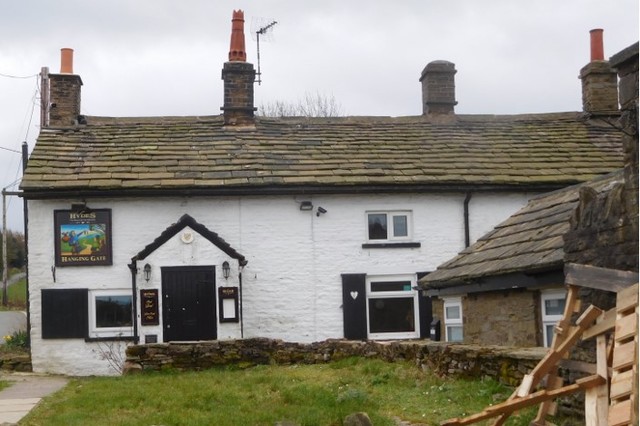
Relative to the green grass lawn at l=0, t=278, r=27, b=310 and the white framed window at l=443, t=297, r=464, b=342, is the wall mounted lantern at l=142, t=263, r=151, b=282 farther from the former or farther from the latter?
the green grass lawn at l=0, t=278, r=27, b=310

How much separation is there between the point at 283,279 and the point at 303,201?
1.91 meters

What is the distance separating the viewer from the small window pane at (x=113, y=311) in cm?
1958

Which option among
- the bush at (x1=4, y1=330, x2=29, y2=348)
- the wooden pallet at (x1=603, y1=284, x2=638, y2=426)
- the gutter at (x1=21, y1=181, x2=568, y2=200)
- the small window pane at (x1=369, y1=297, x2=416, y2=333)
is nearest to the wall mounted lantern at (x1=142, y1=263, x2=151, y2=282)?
the gutter at (x1=21, y1=181, x2=568, y2=200)

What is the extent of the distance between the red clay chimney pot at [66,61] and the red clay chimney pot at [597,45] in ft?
48.2

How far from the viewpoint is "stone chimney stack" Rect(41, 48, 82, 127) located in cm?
→ 2294

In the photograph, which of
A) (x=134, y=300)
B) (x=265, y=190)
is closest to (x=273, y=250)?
(x=265, y=190)

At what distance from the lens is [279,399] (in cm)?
1186

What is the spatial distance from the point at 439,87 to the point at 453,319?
987cm

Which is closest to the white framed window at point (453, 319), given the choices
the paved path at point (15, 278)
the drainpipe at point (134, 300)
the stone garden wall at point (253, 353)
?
the stone garden wall at point (253, 353)

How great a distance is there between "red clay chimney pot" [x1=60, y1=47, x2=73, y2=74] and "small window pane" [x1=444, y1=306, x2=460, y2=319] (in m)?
12.4

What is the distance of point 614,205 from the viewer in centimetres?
833

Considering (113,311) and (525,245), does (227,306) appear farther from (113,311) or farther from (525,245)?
(525,245)

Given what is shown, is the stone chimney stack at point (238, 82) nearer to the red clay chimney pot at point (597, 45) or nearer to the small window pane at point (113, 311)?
the small window pane at point (113, 311)

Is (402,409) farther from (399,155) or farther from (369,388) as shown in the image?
(399,155)
